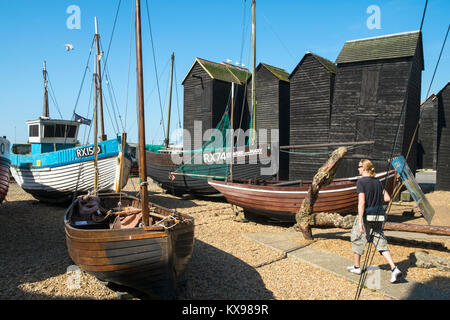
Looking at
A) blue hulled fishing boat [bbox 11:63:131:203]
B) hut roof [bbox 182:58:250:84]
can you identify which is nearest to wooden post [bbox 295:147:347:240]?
blue hulled fishing boat [bbox 11:63:131:203]

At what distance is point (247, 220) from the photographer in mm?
Answer: 11195

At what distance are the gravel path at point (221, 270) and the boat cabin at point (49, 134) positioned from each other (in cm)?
→ 589

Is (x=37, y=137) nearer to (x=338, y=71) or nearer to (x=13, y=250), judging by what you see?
(x=13, y=250)

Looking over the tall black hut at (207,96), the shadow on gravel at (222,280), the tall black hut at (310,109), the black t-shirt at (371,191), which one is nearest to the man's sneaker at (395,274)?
the black t-shirt at (371,191)

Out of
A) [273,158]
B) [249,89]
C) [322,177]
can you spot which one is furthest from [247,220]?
[249,89]

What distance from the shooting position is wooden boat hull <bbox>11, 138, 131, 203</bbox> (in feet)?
42.0

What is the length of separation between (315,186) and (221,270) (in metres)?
3.43

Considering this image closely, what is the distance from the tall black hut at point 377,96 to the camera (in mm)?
16281

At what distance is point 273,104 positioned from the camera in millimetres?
22781

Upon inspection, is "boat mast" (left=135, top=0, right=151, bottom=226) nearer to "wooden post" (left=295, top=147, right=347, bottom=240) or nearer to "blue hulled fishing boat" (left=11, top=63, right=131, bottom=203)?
"wooden post" (left=295, top=147, right=347, bottom=240)

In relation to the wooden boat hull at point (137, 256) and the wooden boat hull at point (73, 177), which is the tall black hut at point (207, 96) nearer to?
the wooden boat hull at point (73, 177)

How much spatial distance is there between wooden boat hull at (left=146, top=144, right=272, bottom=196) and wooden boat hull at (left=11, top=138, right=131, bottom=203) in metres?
3.58

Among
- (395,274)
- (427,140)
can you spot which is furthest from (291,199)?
(427,140)

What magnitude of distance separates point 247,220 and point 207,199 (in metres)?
5.78
